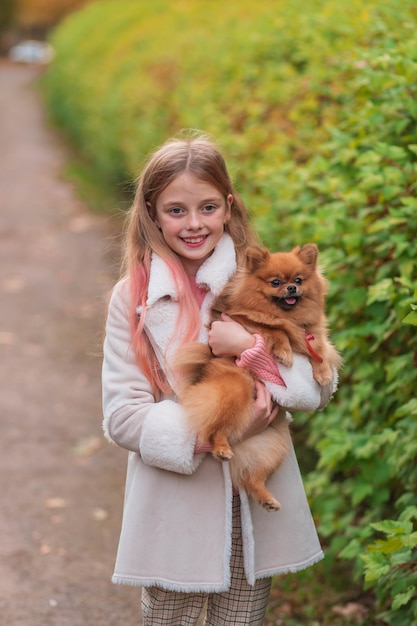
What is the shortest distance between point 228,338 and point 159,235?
47 cm

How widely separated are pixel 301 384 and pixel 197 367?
32 cm

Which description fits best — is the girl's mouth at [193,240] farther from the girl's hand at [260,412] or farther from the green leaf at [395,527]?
the green leaf at [395,527]

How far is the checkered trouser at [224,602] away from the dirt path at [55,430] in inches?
53.4

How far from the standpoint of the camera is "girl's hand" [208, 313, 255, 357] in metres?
2.83

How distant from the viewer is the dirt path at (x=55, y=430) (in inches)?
183

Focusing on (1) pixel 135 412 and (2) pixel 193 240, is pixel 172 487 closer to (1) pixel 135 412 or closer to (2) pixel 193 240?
(1) pixel 135 412

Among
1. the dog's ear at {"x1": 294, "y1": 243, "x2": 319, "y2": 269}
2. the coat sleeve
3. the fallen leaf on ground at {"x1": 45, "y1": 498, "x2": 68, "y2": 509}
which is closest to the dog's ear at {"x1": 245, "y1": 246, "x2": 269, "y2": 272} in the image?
the dog's ear at {"x1": 294, "y1": 243, "x2": 319, "y2": 269}

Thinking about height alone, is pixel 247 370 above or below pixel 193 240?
below

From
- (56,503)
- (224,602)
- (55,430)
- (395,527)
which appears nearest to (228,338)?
(395,527)

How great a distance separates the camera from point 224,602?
3123mm

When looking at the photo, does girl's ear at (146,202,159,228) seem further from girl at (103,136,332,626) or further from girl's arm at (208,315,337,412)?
girl's arm at (208,315,337,412)

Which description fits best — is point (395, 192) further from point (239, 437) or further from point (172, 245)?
point (239, 437)

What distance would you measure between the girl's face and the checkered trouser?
840mm

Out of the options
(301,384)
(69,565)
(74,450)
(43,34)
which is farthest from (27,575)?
(43,34)
